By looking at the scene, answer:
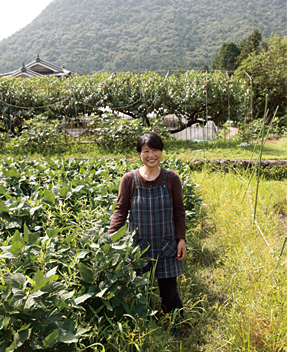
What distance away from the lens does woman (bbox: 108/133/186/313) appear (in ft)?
5.91

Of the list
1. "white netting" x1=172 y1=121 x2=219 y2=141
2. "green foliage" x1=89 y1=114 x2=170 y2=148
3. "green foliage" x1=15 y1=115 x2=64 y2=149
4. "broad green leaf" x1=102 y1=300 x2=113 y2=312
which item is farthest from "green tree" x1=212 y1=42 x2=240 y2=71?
"broad green leaf" x1=102 y1=300 x2=113 y2=312

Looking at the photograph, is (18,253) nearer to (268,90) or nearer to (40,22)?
(268,90)

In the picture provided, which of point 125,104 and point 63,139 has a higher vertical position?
point 125,104

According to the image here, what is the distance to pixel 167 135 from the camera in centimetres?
851

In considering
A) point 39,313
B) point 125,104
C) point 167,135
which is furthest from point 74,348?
point 125,104

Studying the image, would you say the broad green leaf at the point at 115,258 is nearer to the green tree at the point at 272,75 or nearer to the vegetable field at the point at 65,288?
the vegetable field at the point at 65,288

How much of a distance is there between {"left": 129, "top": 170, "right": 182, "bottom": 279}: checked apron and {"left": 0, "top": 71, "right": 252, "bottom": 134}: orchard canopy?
7536 mm

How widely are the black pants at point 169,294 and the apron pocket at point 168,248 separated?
0.16m

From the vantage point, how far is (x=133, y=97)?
9398 millimetres

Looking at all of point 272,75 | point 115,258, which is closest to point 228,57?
point 272,75

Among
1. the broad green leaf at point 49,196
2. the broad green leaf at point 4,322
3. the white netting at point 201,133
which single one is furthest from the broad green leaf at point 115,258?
the white netting at point 201,133

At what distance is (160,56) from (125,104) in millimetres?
60359

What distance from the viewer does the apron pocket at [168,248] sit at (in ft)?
5.95

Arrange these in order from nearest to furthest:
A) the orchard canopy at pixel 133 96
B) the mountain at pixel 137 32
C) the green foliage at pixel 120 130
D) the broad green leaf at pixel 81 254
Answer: the broad green leaf at pixel 81 254, the green foliage at pixel 120 130, the orchard canopy at pixel 133 96, the mountain at pixel 137 32
